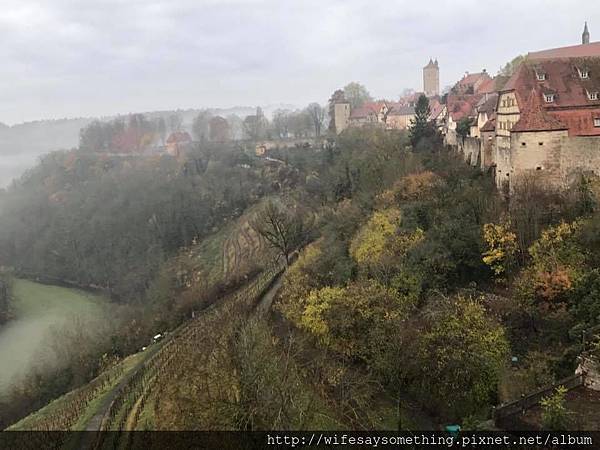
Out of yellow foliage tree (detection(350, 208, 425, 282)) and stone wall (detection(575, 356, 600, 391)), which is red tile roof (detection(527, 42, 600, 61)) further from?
stone wall (detection(575, 356, 600, 391))

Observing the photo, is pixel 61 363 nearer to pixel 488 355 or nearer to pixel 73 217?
pixel 488 355

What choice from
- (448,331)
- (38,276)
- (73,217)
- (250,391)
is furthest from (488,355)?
(73,217)

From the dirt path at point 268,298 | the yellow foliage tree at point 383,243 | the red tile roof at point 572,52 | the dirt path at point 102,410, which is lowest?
the dirt path at point 102,410

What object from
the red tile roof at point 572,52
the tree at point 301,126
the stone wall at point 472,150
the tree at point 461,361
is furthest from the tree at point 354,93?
the tree at point 461,361

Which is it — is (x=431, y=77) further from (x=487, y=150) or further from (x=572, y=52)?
(x=487, y=150)

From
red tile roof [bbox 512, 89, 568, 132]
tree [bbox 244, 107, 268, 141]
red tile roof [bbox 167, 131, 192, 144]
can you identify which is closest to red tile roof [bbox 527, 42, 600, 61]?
red tile roof [bbox 512, 89, 568, 132]

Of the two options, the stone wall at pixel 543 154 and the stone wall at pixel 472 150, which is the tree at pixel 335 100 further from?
the stone wall at pixel 543 154
